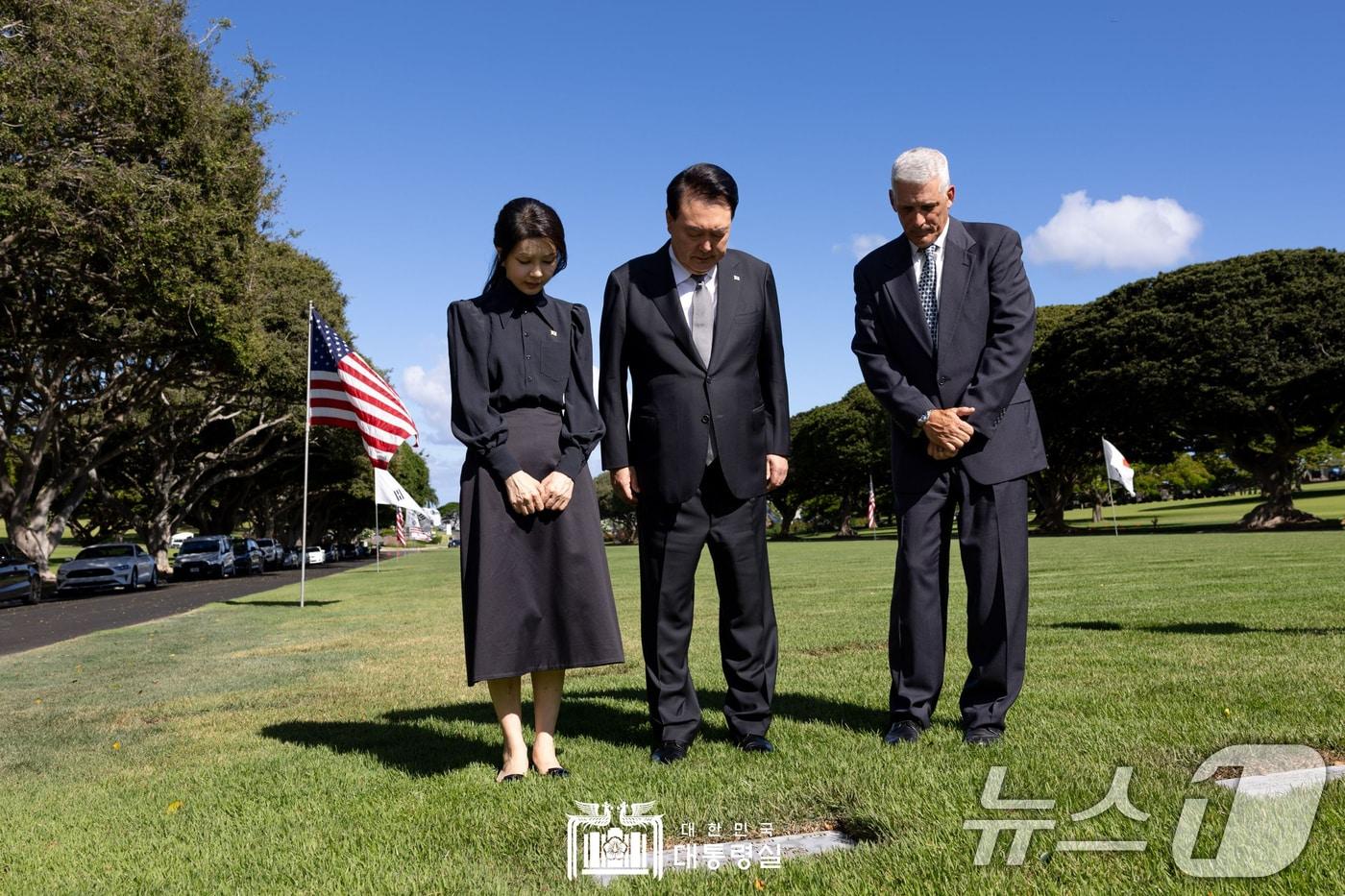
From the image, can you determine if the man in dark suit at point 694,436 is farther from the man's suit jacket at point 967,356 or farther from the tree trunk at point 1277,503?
the tree trunk at point 1277,503

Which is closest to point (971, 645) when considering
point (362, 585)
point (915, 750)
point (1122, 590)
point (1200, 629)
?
point (915, 750)

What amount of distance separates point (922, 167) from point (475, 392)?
6.76ft

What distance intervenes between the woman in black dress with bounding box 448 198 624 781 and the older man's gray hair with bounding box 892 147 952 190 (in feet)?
4.82

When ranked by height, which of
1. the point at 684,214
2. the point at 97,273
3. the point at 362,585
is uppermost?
the point at 97,273

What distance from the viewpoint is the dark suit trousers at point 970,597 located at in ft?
14.7

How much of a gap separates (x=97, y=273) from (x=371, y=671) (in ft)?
53.9

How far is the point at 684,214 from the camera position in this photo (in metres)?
4.36

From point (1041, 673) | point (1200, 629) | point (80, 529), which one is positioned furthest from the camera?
point (80, 529)

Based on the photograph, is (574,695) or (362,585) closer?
(574,695)

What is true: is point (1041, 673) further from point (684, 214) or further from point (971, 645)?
point (684, 214)

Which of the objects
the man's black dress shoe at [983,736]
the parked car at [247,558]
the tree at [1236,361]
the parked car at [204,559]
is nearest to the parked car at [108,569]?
the parked car at [204,559]

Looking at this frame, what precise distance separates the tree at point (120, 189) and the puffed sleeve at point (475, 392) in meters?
17.4

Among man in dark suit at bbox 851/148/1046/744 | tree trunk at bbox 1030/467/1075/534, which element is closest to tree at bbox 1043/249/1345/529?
tree trunk at bbox 1030/467/1075/534

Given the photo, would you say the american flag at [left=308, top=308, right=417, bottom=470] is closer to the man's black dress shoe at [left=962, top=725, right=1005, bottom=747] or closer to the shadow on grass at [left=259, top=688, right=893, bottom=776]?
the shadow on grass at [left=259, top=688, right=893, bottom=776]
